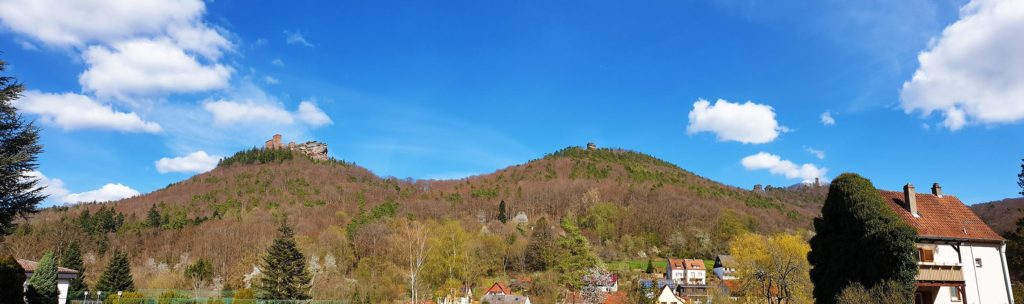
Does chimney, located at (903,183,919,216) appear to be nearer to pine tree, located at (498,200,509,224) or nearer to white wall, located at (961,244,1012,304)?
white wall, located at (961,244,1012,304)

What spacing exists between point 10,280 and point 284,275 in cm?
2878

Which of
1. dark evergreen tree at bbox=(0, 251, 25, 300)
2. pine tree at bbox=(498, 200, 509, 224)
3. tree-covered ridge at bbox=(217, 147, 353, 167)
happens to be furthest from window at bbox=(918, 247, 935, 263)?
tree-covered ridge at bbox=(217, 147, 353, 167)

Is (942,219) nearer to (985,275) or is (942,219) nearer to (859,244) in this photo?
(985,275)

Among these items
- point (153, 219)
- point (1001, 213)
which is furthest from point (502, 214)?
point (1001, 213)

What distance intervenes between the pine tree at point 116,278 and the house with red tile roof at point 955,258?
61604 millimetres

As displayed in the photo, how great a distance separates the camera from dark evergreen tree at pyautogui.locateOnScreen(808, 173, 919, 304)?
26812mm

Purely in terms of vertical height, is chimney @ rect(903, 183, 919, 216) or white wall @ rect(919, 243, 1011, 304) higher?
chimney @ rect(903, 183, 919, 216)

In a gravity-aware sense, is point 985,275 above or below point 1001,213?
below

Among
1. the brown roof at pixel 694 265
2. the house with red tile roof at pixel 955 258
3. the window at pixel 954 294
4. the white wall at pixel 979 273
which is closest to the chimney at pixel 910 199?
the house with red tile roof at pixel 955 258

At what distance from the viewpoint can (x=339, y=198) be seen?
129m

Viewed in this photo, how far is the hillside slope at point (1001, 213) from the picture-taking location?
73.8 m

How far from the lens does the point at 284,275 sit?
50.2m

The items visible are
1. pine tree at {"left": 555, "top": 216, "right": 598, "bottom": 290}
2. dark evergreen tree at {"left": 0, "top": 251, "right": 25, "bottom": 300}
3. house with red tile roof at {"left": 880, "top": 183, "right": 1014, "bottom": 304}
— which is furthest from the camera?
pine tree at {"left": 555, "top": 216, "right": 598, "bottom": 290}

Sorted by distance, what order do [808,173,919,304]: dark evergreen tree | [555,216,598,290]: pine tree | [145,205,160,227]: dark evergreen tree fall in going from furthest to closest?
[145,205,160,227]: dark evergreen tree → [555,216,598,290]: pine tree → [808,173,919,304]: dark evergreen tree
